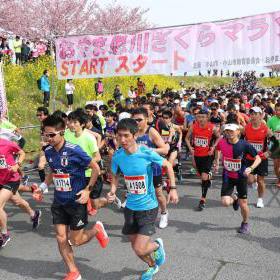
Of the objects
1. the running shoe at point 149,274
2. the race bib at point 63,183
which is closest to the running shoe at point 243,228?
the running shoe at point 149,274

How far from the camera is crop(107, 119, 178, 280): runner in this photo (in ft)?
12.9

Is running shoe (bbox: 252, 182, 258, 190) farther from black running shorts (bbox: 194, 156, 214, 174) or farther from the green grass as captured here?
the green grass

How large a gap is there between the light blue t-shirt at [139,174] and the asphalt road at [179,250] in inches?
35.0

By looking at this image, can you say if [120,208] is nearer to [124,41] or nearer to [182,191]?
[182,191]

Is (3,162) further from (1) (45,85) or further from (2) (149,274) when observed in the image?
(1) (45,85)

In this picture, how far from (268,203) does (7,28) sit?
25.0 metres

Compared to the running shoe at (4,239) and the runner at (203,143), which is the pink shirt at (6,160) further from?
the runner at (203,143)

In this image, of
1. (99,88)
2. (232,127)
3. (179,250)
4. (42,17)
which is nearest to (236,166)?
(232,127)

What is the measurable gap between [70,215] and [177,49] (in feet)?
18.6

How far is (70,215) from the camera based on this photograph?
4148mm

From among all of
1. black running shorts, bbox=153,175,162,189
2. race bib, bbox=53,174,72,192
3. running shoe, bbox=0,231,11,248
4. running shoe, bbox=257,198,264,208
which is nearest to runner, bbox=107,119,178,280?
race bib, bbox=53,174,72,192

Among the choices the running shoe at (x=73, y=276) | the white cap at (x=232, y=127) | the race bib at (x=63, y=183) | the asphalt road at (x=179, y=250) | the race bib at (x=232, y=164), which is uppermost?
the white cap at (x=232, y=127)

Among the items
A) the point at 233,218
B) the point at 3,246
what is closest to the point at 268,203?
the point at 233,218

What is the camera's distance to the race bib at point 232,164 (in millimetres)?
5527
